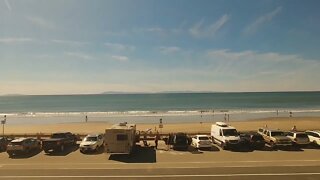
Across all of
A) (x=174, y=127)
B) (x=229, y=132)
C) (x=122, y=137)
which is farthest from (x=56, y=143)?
(x=174, y=127)

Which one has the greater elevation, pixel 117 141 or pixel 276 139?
pixel 117 141

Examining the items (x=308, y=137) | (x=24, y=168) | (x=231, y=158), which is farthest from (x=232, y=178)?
(x=308, y=137)

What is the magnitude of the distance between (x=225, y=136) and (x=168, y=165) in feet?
29.7

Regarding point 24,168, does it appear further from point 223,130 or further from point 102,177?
point 223,130

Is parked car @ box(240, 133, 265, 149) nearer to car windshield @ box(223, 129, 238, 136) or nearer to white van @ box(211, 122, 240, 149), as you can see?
white van @ box(211, 122, 240, 149)

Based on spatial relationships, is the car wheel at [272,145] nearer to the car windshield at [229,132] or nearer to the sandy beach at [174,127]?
the car windshield at [229,132]

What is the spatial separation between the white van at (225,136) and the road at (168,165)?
1.06 m

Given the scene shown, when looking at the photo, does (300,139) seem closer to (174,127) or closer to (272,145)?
(272,145)

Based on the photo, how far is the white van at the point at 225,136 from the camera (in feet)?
95.1

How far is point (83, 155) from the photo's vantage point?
1070 inches

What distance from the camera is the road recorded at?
1959 centimetres

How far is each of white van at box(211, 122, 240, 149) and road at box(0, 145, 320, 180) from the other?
3.48 ft

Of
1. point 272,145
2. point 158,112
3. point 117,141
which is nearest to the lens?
point 117,141

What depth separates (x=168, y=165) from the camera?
22.6m
